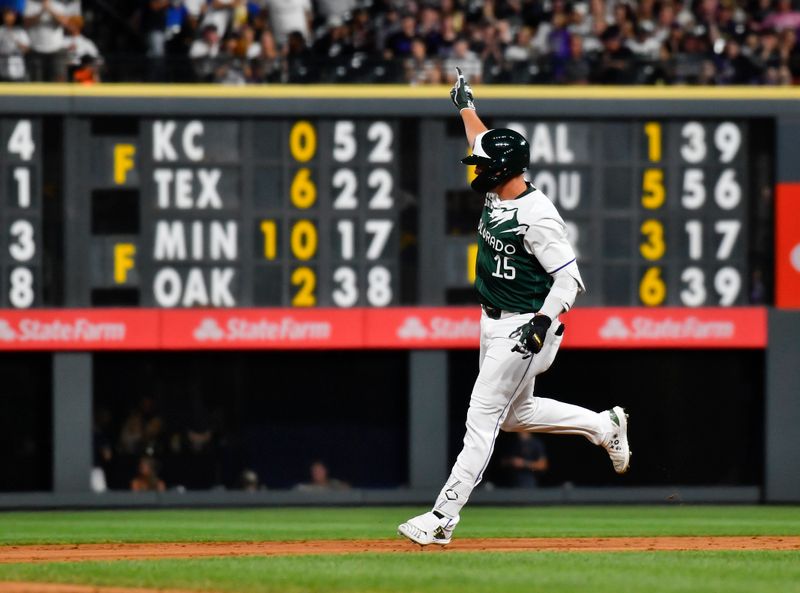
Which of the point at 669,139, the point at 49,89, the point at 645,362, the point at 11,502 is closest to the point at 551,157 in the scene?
the point at 669,139

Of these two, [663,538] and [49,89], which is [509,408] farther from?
[49,89]

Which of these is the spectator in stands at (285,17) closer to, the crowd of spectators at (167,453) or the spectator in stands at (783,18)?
the crowd of spectators at (167,453)

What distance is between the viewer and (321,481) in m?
17.5

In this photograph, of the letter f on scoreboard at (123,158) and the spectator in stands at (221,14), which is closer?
the letter f on scoreboard at (123,158)

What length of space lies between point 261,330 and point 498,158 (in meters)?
7.97

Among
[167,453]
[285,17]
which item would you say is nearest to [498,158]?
[167,453]

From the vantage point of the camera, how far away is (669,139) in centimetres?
1738

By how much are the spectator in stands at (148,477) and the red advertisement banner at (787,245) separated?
6.48m

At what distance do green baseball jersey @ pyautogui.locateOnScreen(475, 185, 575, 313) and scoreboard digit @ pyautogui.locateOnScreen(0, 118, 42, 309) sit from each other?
8241 mm

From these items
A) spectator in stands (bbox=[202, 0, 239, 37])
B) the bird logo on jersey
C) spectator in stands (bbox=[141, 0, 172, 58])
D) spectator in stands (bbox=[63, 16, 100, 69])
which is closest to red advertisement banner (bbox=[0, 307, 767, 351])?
spectator in stands (bbox=[63, 16, 100, 69])

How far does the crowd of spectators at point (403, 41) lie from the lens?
17.3 meters

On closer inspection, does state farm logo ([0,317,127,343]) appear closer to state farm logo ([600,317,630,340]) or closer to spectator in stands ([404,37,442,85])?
spectator in stands ([404,37,442,85])

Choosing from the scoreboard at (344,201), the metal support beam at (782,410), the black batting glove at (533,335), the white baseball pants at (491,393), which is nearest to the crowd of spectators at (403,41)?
the scoreboard at (344,201)

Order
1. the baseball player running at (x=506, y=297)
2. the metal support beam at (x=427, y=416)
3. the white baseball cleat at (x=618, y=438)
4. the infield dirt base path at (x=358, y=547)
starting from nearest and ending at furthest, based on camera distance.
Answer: the baseball player running at (x=506, y=297) → the infield dirt base path at (x=358, y=547) → the white baseball cleat at (x=618, y=438) → the metal support beam at (x=427, y=416)
